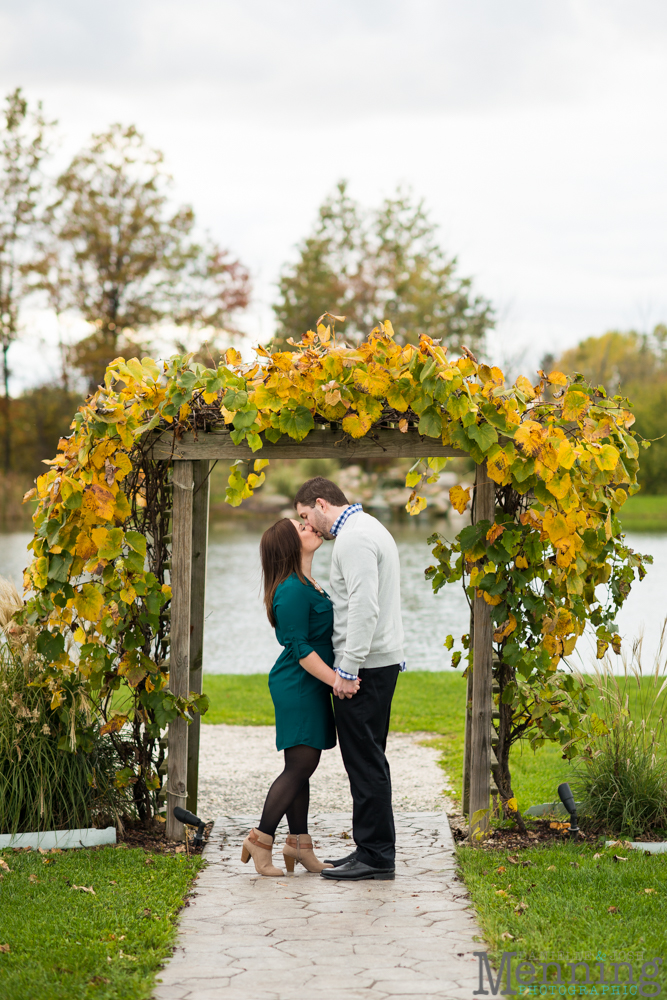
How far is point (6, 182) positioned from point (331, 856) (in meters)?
33.5

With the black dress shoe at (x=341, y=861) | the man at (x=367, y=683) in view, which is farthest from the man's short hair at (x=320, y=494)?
the black dress shoe at (x=341, y=861)

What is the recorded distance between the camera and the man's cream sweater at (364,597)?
4.00 metres

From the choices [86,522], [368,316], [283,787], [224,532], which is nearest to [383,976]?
[283,787]

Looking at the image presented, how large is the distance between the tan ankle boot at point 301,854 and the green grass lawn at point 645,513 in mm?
27104

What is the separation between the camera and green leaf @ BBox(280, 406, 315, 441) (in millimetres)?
4383

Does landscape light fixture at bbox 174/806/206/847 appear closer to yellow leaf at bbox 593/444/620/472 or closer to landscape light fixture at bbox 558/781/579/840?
landscape light fixture at bbox 558/781/579/840

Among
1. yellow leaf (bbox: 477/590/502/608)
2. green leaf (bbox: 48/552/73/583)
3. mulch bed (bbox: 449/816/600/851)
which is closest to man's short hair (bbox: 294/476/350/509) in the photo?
yellow leaf (bbox: 477/590/502/608)

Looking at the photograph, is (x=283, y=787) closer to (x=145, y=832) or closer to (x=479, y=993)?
(x=145, y=832)

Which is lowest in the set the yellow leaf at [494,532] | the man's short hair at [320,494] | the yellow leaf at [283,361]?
the yellow leaf at [494,532]

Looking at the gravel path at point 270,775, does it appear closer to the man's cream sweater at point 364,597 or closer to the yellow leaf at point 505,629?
the yellow leaf at point 505,629

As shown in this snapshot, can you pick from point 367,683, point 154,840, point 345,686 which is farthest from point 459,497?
point 154,840

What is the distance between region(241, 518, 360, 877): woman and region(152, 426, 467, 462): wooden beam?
473 mm

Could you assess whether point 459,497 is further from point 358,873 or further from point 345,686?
point 358,873

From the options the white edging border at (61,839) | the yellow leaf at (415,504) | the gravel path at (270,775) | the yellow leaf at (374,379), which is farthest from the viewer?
the gravel path at (270,775)
